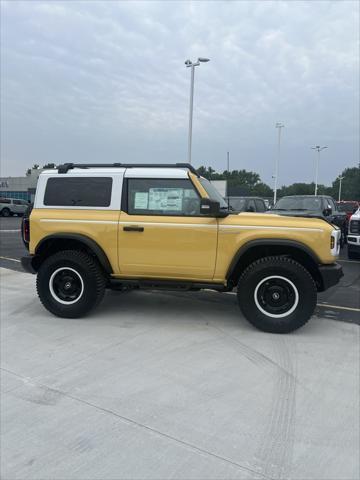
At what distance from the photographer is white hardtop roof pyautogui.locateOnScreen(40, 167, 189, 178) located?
4934 mm

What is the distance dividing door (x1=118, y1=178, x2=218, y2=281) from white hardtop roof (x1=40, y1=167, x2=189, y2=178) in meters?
0.06

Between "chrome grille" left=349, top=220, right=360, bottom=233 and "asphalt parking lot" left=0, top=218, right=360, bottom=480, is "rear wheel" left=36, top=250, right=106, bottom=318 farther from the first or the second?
"chrome grille" left=349, top=220, right=360, bottom=233

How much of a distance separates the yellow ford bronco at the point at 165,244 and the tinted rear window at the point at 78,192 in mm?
13

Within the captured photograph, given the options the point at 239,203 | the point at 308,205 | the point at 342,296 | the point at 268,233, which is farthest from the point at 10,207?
the point at 268,233

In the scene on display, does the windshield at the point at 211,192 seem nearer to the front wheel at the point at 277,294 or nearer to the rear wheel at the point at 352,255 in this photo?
the front wheel at the point at 277,294

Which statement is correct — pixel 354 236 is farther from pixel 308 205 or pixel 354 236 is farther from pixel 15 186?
pixel 15 186

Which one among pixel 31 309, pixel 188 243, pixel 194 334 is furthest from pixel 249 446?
pixel 31 309

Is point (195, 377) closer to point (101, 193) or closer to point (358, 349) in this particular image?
point (358, 349)

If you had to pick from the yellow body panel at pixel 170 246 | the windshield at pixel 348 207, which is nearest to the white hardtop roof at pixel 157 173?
the yellow body panel at pixel 170 246

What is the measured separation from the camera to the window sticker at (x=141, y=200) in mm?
4961

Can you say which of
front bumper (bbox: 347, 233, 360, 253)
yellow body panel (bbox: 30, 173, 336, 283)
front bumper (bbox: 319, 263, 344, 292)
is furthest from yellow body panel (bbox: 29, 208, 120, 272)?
front bumper (bbox: 347, 233, 360, 253)

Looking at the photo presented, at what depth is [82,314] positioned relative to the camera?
5105 millimetres

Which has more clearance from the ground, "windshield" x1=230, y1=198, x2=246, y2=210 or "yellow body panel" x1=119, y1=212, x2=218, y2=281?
"windshield" x1=230, y1=198, x2=246, y2=210

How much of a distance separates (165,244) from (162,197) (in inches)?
23.0
